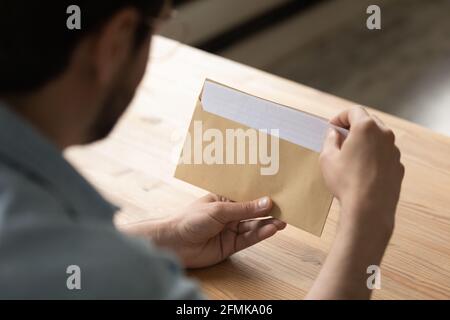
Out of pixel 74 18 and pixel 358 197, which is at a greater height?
pixel 74 18

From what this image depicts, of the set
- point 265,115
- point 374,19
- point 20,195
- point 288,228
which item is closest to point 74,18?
point 20,195

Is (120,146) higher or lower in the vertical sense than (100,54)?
lower

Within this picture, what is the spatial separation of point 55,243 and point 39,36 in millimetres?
177

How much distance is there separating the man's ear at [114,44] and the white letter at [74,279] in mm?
177

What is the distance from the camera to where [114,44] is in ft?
2.10

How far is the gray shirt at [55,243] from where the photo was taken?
1.87ft

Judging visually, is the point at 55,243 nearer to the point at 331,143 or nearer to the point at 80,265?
the point at 80,265

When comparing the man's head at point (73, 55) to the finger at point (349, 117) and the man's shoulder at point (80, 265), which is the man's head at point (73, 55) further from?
the finger at point (349, 117)

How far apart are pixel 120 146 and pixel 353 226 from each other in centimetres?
54

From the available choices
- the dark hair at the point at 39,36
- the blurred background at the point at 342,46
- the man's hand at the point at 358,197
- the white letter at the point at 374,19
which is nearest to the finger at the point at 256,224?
the man's hand at the point at 358,197

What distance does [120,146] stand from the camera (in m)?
1.23

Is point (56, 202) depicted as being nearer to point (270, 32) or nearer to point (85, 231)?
point (85, 231)

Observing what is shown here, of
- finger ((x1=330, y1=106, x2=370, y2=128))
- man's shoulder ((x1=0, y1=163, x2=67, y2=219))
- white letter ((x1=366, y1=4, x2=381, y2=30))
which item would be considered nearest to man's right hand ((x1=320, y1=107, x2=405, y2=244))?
finger ((x1=330, y1=106, x2=370, y2=128))

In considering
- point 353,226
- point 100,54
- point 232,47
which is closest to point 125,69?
point 100,54
